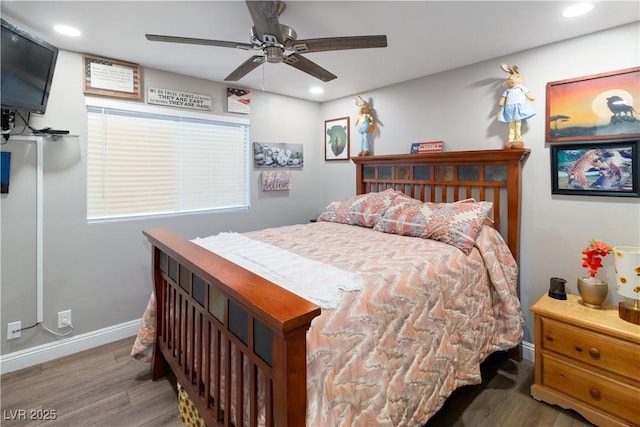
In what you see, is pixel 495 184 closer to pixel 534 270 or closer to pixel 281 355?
pixel 534 270

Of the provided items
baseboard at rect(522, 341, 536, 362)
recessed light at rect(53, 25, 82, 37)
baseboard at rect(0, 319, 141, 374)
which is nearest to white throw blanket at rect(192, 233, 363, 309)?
baseboard at rect(0, 319, 141, 374)

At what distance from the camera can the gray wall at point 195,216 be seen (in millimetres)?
2127

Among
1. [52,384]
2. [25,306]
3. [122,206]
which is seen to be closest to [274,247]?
[122,206]

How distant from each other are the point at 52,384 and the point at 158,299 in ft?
3.08

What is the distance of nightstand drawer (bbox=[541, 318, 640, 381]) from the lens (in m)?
1.65

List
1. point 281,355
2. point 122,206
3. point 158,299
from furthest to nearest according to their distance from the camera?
point 122,206 → point 158,299 → point 281,355

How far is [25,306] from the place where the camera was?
230 centimetres

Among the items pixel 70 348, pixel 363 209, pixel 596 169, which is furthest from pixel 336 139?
pixel 70 348

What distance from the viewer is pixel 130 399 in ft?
6.46

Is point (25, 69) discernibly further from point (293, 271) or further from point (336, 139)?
point (336, 139)

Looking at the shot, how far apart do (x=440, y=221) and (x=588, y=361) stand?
1141mm

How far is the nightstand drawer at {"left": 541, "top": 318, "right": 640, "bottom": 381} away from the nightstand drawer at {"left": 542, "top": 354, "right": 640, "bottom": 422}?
0.07 meters

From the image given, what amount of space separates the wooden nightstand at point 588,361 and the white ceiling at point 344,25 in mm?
1709

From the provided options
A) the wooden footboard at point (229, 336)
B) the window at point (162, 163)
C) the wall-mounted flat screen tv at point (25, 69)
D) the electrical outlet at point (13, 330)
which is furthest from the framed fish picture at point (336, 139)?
the electrical outlet at point (13, 330)
